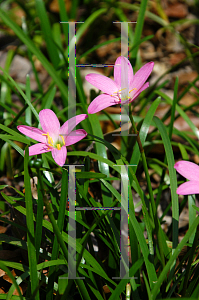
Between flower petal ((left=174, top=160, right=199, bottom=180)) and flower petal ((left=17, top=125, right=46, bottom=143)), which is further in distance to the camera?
flower petal ((left=17, top=125, right=46, bottom=143))

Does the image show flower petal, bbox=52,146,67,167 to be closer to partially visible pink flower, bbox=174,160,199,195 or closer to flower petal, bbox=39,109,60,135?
flower petal, bbox=39,109,60,135

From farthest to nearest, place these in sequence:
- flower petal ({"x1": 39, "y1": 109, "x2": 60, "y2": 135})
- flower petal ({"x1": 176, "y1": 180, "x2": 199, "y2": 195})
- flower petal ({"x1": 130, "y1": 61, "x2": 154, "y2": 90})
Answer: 1. flower petal ({"x1": 39, "y1": 109, "x2": 60, "y2": 135})
2. flower petal ({"x1": 130, "y1": 61, "x2": 154, "y2": 90})
3. flower petal ({"x1": 176, "y1": 180, "x2": 199, "y2": 195})

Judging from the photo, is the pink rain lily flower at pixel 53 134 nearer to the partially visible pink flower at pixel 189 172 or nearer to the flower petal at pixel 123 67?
the flower petal at pixel 123 67

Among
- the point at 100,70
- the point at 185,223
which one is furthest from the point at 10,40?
the point at 185,223

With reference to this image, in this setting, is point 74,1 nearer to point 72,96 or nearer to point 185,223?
point 72,96

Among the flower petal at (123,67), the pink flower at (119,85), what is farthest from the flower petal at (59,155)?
the flower petal at (123,67)

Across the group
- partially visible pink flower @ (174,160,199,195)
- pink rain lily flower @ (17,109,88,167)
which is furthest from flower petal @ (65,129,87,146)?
partially visible pink flower @ (174,160,199,195)

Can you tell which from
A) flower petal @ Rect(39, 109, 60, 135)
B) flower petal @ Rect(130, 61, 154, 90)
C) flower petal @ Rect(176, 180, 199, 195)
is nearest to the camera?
flower petal @ Rect(176, 180, 199, 195)

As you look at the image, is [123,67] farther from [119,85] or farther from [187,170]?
[187,170]

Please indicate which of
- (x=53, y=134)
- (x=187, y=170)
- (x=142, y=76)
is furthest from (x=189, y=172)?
(x=53, y=134)
